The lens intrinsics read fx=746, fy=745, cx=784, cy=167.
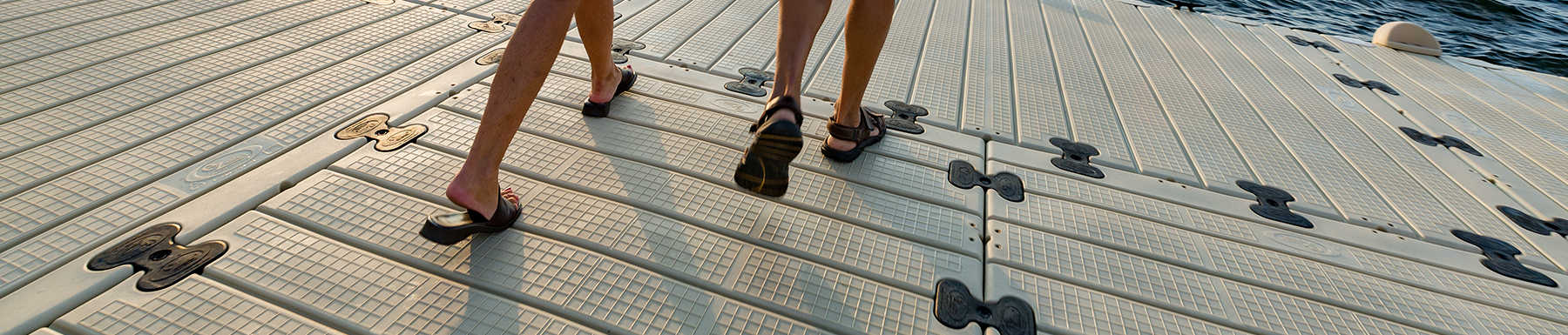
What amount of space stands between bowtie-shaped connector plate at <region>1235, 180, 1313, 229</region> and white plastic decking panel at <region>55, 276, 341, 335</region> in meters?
2.14

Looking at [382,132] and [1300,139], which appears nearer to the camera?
[382,132]

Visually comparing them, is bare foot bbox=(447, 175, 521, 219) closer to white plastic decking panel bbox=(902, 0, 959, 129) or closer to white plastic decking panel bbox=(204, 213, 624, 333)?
white plastic decking panel bbox=(204, 213, 624, 333)

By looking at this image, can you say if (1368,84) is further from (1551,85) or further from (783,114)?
(783,114)

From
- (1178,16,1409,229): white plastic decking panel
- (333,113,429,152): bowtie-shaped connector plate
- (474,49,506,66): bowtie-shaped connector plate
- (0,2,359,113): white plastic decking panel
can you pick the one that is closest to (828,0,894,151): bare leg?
(333,113,429,152): bowtie-shaped connector plate

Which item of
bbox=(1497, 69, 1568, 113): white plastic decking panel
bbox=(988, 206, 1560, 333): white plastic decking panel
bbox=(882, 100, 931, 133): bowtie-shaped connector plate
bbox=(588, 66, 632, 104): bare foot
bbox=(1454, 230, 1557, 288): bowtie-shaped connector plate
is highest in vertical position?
bbox=(588, 66, 632, 104): bare foot

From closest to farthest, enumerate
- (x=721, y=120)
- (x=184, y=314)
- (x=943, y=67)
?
(x=184, y=314) → (x=721, y=120) → (x=943, y=67)

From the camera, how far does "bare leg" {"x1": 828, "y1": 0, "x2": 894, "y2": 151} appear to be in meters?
1.74

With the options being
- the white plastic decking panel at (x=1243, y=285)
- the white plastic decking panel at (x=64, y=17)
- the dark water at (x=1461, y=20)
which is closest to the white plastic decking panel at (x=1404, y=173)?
the white plastic decking panel at (x=1243, y=285)

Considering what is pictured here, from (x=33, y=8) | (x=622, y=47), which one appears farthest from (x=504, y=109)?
(x=33, y=8)

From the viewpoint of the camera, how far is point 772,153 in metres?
1.48

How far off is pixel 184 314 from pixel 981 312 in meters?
1.39

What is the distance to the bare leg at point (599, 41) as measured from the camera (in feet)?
6.08

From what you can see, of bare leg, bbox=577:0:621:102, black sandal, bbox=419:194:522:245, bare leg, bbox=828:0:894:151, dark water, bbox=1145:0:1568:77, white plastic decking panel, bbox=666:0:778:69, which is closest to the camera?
black sandal, bbox=419:194:522:245

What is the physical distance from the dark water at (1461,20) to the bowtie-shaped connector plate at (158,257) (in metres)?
6.23
